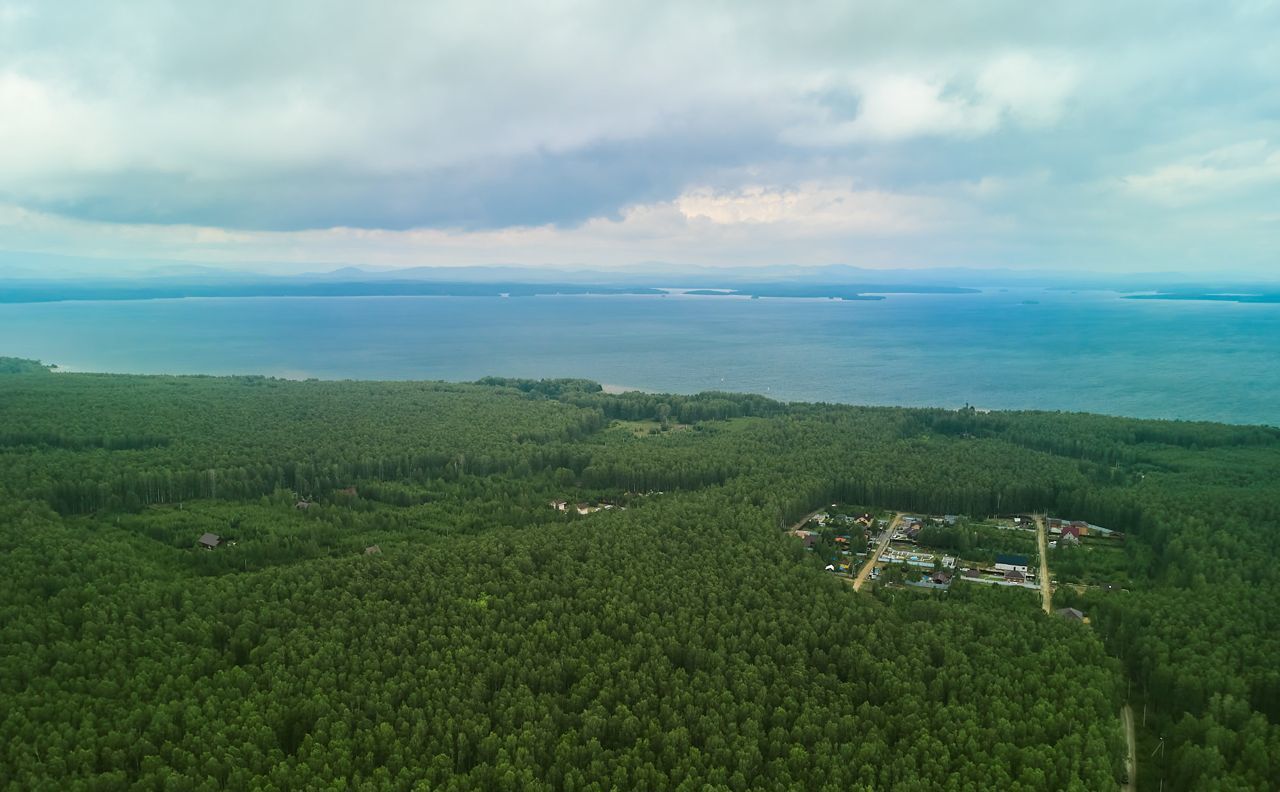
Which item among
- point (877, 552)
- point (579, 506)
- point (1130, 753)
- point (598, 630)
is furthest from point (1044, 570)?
point (579, 506)

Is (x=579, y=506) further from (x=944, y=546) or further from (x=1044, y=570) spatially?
(x=1044, y=570)

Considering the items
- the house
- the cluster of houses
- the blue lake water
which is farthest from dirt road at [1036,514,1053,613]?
the blue lake water

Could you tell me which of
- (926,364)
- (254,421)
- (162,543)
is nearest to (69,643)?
(162,543)

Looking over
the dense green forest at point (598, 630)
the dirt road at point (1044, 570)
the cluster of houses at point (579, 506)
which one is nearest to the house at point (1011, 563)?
the dirt road at point (1044, 570)

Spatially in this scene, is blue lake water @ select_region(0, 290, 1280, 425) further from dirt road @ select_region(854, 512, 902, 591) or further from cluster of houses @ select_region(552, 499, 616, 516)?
Result: cluster of houses @ select_region(552, 499, 616, 516)

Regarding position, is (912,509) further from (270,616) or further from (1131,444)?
(270,616)

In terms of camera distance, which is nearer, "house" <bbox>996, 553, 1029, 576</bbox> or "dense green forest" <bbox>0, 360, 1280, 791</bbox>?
"dense green forest" <bbox>0, 360, 1280, 791</bbox>
